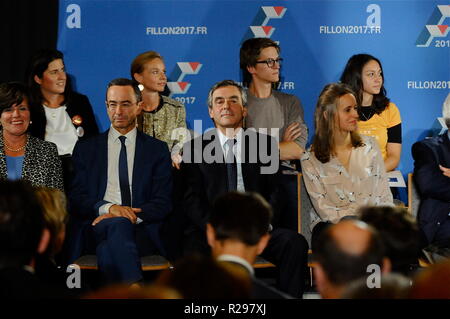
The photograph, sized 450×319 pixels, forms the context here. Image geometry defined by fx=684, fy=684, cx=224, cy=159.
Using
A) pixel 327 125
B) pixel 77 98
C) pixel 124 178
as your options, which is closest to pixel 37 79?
pixel 77 98

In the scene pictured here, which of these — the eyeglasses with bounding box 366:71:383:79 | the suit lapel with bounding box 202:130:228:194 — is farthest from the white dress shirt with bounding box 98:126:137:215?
the eyeglasses with bounding box 366:71:383:79

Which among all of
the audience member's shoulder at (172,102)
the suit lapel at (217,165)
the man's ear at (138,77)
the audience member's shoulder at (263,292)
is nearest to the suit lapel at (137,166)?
the suit lapel at (217,165)

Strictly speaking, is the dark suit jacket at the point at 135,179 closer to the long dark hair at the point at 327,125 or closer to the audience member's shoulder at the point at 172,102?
the audience member's shoulder at the point at 172,102

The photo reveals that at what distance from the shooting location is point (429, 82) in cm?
612

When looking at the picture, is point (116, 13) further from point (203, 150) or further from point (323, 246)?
point (323, 246)

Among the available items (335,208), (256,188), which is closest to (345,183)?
(335,208)

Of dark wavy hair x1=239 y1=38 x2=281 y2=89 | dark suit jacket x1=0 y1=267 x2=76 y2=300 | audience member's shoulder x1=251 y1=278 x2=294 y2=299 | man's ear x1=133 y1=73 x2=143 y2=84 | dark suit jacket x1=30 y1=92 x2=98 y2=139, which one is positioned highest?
dark wavy hair x1=239 y1=38 x2=281 y2=89

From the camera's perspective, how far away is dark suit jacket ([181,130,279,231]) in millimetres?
4594

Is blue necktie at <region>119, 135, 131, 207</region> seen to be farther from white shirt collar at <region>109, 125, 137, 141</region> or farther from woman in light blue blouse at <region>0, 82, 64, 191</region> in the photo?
woman in light blue blouse at <region>0, 82, 64, 191</region>

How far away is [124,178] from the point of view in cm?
469

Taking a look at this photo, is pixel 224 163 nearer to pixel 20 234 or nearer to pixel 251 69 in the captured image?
pixel 251 69

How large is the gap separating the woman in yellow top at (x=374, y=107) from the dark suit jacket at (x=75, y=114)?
84.1 inches

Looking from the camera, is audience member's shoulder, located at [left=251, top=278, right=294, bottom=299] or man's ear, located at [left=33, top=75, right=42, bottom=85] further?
man's ear, located at [left=33, top=75, right=42, bottom=85]

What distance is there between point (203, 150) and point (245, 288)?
286cm
